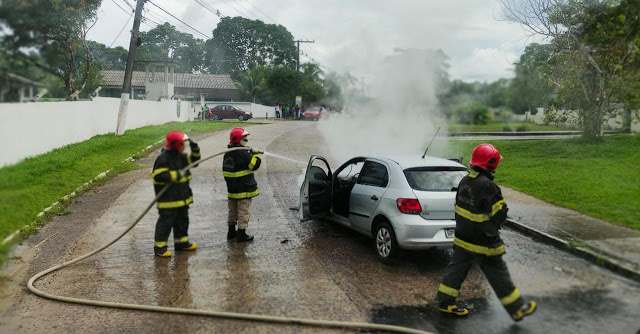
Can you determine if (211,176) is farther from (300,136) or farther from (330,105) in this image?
(300,136)

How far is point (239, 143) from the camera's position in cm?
738

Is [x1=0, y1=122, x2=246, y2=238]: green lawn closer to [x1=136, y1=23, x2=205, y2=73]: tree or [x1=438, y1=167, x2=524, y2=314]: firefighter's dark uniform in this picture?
[x1=438, y1=167, x2=524, y2=314]: firefighter's dark uniform

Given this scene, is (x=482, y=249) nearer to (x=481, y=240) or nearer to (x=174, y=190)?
(x=481, y=240)

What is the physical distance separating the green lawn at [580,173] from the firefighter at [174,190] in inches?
269

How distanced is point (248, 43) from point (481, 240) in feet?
87.9

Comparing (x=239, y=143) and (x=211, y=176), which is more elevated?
(x=239, y=143)

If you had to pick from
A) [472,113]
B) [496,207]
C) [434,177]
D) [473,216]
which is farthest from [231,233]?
[496,207]

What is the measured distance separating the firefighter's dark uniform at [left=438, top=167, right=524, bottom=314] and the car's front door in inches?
75.9

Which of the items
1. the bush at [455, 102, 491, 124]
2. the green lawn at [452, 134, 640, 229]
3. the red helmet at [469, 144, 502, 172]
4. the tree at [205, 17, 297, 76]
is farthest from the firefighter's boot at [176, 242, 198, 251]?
the tree at [205, 17, 297, 76]

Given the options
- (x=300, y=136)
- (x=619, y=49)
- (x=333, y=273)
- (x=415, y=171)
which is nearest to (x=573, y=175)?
(x=619, y=49)

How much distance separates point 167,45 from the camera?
22.2 meters

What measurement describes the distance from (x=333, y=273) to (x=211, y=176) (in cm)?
758

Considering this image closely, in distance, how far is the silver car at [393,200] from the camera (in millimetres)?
6438

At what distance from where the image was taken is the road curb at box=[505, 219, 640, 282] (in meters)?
6.32
